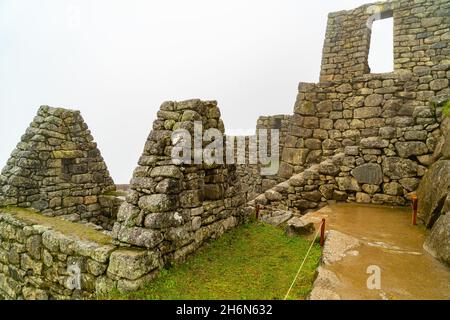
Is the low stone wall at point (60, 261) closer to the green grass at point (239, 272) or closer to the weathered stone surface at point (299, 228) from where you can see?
the green grass at point (239, 272)

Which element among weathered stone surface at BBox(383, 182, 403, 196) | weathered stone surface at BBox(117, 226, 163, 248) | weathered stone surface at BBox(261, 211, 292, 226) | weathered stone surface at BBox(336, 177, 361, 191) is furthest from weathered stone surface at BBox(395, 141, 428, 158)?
weathered stone surface at BBox(117, 226, 163, 248)

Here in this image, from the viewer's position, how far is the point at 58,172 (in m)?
8.38

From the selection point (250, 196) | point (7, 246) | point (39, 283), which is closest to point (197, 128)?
point (39, 283)

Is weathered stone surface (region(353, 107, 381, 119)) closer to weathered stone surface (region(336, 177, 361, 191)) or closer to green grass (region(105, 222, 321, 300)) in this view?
weathered stone surface (region(336, 177, 361, 191))

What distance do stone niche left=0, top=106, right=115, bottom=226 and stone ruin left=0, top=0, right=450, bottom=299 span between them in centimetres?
3

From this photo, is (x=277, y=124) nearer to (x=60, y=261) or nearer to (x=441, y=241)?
(x=441, y=241)

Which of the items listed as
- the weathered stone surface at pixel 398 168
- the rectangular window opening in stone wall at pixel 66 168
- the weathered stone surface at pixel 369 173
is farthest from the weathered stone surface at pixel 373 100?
the rectangular window opening in stone wall at pixel 66 168

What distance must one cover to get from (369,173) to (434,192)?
2590 millimetres

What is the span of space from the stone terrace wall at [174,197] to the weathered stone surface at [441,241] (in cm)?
399

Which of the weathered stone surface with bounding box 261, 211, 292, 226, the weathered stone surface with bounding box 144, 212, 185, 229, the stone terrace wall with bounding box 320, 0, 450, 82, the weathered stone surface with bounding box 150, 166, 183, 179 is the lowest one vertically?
the weathered stone surface with bounding box 261, 211, 292, 226

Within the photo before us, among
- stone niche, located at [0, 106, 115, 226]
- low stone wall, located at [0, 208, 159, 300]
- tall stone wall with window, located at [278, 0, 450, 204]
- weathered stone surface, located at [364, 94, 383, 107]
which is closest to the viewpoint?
low stone wall, located at [0, 208, 159, 300]

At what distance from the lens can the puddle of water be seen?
155 inches

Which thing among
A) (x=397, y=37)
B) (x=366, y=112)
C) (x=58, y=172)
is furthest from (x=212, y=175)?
(x=397, y=37)

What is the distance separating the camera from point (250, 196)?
1634cm
